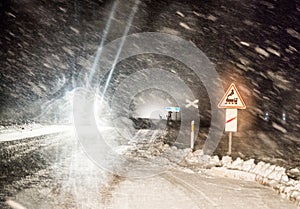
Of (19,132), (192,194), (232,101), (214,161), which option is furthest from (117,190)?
(19,132)

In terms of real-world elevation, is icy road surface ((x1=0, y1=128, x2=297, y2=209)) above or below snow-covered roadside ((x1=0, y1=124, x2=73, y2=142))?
above

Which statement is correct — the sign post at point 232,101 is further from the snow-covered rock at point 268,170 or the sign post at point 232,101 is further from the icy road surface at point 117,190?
the icy road surface at point 117,190

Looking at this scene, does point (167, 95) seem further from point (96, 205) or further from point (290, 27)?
point (96, 205)

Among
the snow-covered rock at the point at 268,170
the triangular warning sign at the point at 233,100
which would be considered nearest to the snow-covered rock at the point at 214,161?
the triangular warning sign at the point at 233,100

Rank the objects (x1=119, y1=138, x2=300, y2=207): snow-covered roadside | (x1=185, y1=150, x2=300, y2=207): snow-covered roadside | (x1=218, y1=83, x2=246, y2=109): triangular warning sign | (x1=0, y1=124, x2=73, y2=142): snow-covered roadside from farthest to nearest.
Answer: (x1=0, y1=124, x2=73, y2=142): snow-covered roadside
(x1=218, y1=83, x2=246, y2=109): triangular warning sign
(x1=119, y1=138, x2=300, y2=207): snow-covered roadside
(x1=185, y1=150, x2=300, y2=207): snow-covered roadside

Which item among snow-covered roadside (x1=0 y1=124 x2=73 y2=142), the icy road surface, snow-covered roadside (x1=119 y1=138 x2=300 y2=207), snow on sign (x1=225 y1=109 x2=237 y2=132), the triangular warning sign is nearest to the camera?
the icy road surface

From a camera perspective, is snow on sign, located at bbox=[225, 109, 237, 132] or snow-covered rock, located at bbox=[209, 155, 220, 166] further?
snow on sign, located at bbox=[225, 109, 237, 132]

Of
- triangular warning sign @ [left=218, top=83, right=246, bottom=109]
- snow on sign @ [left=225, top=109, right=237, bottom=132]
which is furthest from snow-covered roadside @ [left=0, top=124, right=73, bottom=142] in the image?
triangular warning sign @ [left=218, top=83, right=246, bottom=109]

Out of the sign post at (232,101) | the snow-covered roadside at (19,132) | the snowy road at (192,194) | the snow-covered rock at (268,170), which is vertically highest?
the sign post at (232,101)

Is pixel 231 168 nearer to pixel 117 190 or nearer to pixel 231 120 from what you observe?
pixel 231 120

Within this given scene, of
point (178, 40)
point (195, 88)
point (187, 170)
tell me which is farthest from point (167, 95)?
point (187, 170)

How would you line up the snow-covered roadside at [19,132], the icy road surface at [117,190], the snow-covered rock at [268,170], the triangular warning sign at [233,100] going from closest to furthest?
the icy road surface at [117,190] < the snow-covered rock at [268,170] < the triangular warning sign at [233,100] < the snow-covered roadside at [19,132]


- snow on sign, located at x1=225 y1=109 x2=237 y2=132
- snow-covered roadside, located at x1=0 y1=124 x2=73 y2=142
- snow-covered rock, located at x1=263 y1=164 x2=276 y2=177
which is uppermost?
snow on sign, located at x1=225 y1=109 x2=237 y2=132

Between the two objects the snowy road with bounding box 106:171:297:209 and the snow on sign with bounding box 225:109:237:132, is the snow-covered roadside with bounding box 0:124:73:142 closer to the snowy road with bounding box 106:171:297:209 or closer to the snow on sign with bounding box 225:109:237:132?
the snow on sign with bounding box 225:109:237:132
